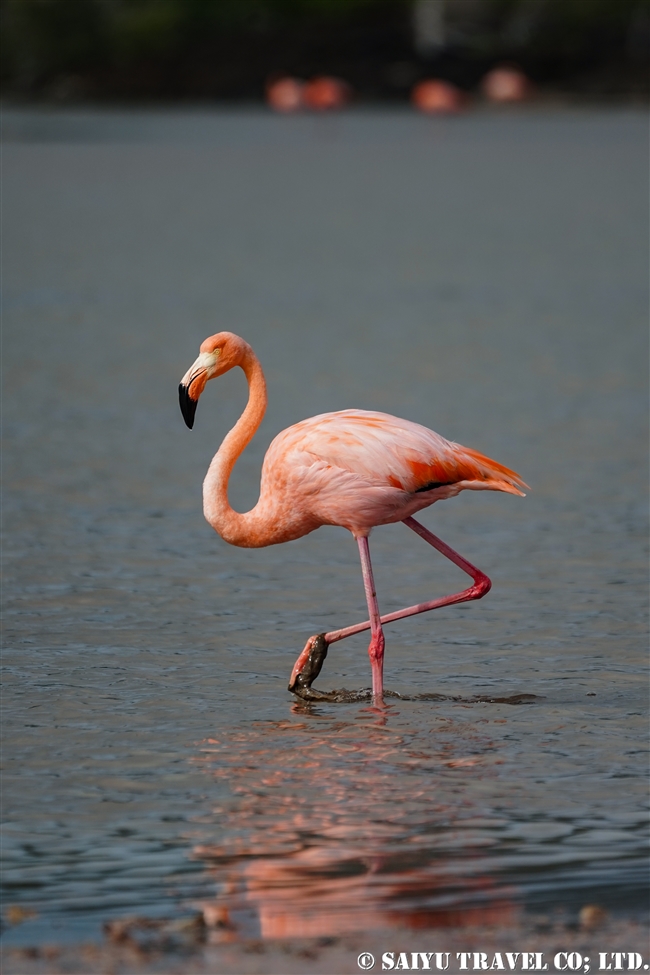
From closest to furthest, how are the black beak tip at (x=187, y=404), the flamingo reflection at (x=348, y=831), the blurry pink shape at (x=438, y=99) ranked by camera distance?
the flamingo reflection at (x=348, y=831) → the black beak tip at (x=187, y=404) → the blurry pink shape at (x=438, y=99)

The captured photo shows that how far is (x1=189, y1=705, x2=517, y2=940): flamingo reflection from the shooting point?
3.79 meters

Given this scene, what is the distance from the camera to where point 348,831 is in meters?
4.31

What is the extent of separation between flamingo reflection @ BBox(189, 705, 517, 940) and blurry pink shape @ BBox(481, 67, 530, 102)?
43.5 meters

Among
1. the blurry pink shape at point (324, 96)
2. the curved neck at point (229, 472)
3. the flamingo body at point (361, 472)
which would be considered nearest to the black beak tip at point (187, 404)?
the curved neck at point (229, 472)

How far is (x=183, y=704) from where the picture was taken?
5.38 m

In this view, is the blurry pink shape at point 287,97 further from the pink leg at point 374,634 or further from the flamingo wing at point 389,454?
the pink leg at point 374,634

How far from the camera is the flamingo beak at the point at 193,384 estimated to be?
5.46 m

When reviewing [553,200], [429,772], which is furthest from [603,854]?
[553,200]

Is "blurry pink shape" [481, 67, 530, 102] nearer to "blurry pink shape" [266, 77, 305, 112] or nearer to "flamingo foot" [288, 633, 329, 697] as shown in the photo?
"blurry pink shape" [266, 77, 305, 112]

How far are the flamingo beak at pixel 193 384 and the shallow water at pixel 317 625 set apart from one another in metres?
0.90

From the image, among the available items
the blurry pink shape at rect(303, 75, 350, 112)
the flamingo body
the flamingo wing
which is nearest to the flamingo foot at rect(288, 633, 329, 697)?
the flamingo body

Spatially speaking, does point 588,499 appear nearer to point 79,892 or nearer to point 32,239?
point 79,892

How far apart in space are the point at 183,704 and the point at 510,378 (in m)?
6.28

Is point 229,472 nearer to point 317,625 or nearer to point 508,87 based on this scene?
point 317,625
